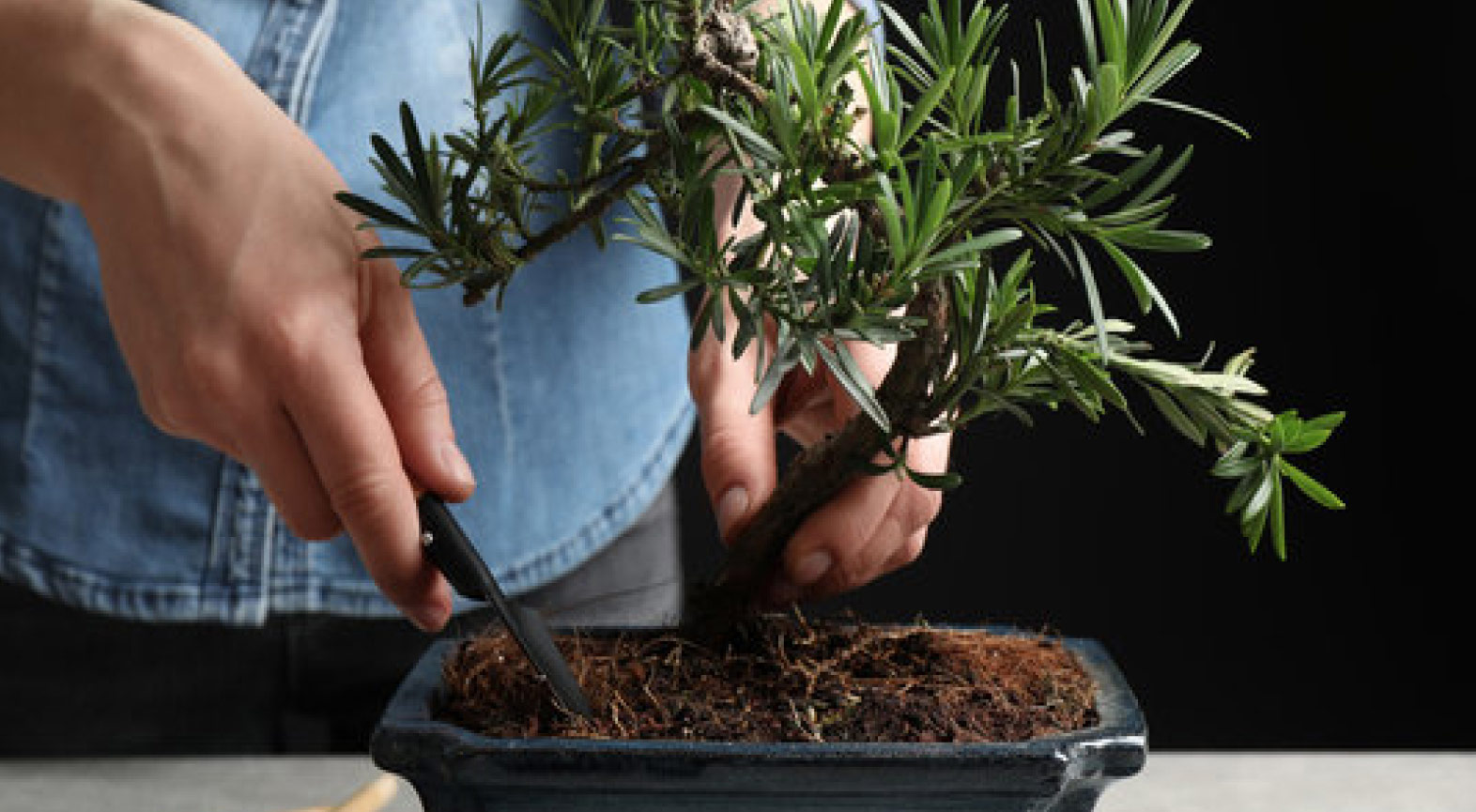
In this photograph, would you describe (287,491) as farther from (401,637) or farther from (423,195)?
(401,637)

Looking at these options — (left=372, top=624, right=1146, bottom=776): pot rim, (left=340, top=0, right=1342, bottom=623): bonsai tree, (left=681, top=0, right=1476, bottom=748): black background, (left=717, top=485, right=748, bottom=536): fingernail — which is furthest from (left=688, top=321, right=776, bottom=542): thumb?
(left=681, top=0, right=1476, bottom=748): black background

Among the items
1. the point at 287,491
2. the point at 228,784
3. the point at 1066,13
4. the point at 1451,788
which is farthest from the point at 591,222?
A: the point at 1066,13

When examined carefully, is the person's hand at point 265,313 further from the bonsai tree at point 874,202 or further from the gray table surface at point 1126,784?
the gray table surface at point 1126,784

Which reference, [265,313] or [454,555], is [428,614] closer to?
[454,555]

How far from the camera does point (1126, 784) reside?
1.05m

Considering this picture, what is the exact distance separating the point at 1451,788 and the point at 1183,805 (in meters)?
0.18

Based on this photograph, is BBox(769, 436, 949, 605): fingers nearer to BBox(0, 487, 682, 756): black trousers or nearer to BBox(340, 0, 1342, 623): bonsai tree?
BBox(340, 0, 1342, 623): bonsai tree

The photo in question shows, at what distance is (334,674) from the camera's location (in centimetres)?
121

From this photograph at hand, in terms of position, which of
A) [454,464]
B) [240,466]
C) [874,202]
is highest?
[874,202]

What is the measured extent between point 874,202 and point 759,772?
0.23 metres

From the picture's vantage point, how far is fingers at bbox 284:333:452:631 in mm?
676

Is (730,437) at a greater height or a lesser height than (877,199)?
lesser

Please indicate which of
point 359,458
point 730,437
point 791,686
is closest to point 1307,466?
point 730,437

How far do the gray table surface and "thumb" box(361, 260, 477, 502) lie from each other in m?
0.33
